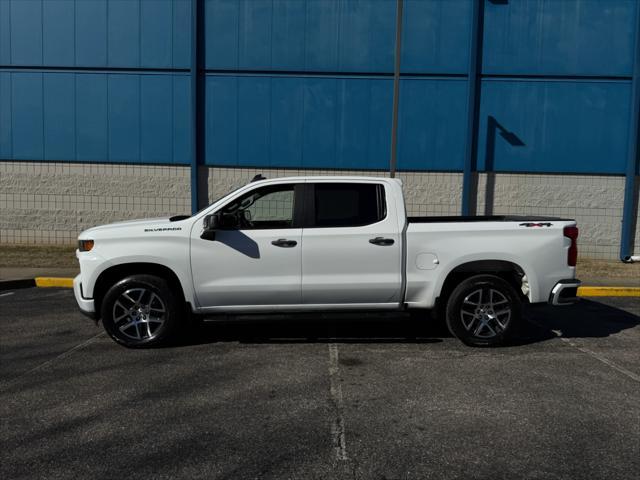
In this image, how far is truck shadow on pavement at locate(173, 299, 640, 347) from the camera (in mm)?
5848

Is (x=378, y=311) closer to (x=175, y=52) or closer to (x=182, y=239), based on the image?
(x=182, y=239)

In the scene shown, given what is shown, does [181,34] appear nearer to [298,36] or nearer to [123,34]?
[123,34]

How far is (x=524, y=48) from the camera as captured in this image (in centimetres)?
1415

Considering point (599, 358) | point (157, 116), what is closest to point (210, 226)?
point (599, 358)

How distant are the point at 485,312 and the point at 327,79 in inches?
395

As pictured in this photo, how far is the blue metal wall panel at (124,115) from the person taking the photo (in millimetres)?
14414

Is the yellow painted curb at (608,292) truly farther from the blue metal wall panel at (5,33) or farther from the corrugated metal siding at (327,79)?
the blue metal wall panel at (5,33)

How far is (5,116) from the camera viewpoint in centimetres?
1466

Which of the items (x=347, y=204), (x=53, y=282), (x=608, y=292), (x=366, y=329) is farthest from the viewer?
(x=53, y=282)

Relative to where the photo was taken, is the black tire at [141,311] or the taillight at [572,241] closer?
the black tire at [141,311]

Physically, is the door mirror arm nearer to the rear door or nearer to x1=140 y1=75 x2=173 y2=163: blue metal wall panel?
the rear door

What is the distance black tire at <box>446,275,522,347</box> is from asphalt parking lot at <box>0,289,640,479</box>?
233 mm

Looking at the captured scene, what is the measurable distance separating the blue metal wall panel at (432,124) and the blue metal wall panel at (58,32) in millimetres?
9306

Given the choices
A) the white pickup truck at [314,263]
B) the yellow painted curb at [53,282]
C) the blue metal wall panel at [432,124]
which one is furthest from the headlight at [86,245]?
the blue metal wall panel at [432,124]
